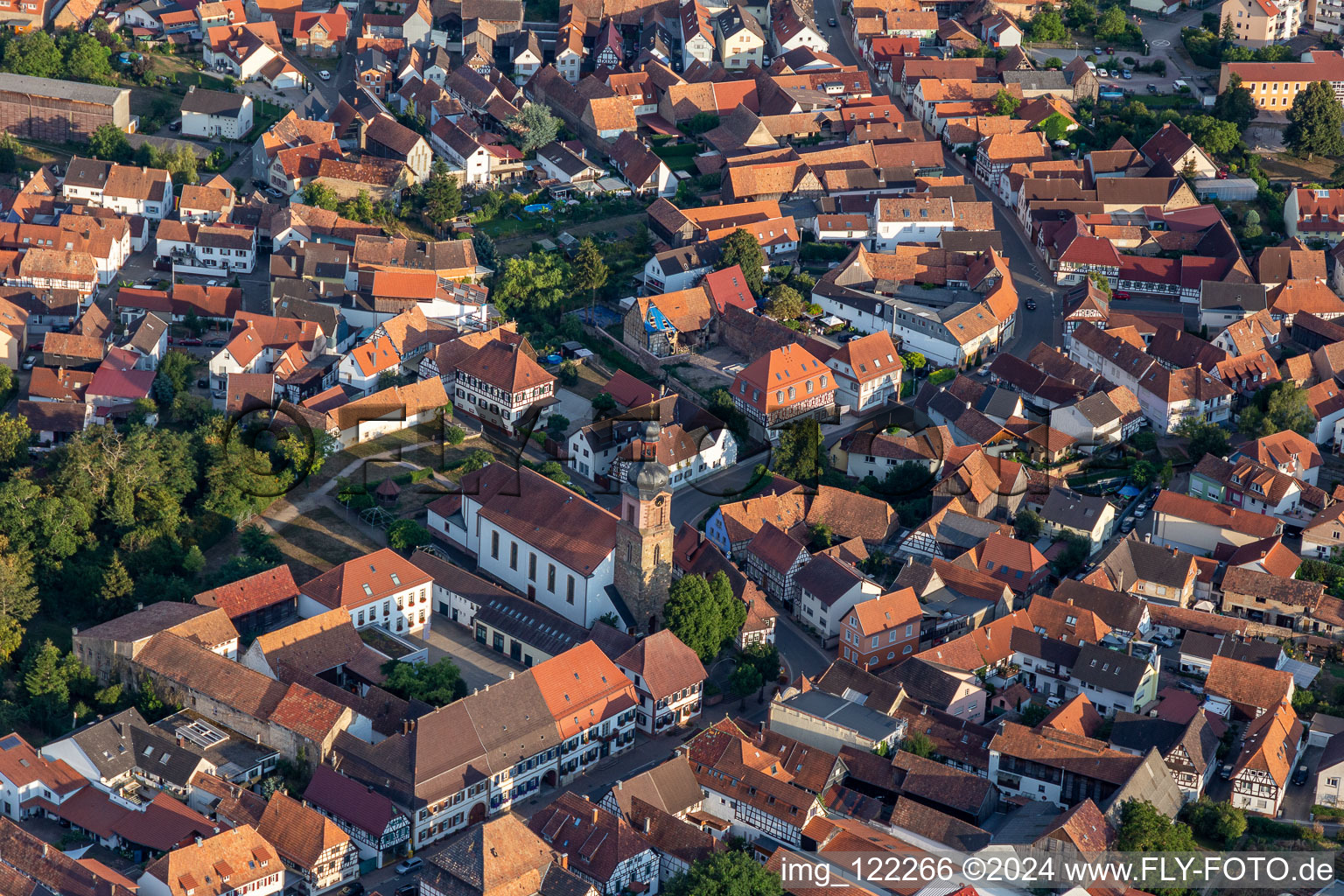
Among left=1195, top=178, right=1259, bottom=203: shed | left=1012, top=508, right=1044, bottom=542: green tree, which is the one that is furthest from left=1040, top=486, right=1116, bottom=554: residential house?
left=1195, top=178, right=1259, bottom=203: shed

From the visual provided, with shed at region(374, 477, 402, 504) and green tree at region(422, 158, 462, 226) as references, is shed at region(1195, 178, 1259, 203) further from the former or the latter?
shed at region(374, 477, 402, 504)

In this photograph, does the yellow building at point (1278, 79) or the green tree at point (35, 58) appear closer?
the green tree at point (35, 58)

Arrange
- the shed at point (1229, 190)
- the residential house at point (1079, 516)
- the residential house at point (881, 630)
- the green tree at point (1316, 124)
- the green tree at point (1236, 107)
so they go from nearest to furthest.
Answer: the residential house at point (881, 630) < the residential house at point (1079, 516) < the shed at point (1229, 190) < the green tree at point (1316, 124) < the green tree at point (1236, 107)

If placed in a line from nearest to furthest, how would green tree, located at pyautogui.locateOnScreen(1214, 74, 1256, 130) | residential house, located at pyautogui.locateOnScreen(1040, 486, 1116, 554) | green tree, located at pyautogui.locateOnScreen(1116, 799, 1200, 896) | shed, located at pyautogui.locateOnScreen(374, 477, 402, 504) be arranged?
green tree, located at pyautogui.locateOnScreen(1116, 799, 1200, 896)
residential house, located at pyautogui.locateOnScreen(1040, 486, 1116, 554)
shed, located at pyautogui.locateOnScreen(374, 477, 402, 504)
green tree, located at pyautogui.locateOnScreen(1214, 74, 1256, 130)

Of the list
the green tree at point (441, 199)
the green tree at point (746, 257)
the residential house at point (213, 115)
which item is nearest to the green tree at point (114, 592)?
the green tree at point (441, 199)

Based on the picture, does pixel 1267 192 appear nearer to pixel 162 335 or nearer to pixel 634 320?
pixel 634 320

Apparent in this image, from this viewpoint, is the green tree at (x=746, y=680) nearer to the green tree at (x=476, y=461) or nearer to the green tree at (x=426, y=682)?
the green tree at (x=426, y=682)
